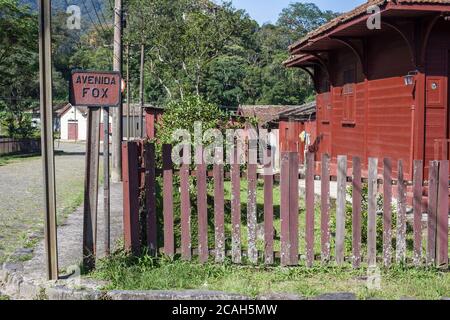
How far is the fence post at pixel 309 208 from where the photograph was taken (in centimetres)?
602

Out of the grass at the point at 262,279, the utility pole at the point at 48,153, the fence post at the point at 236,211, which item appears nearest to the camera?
the grass at the point at 262,279

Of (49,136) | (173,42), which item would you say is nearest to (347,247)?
Result: (49,136)

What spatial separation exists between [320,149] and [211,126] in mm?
7977

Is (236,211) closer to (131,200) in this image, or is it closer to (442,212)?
(131,200)

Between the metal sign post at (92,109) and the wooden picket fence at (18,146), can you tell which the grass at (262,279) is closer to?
the metal sign post at (92,109)

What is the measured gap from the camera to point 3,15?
36.7 m

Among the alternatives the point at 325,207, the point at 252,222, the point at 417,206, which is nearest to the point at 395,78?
the point at 417,206

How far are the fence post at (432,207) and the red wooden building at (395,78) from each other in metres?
3.67

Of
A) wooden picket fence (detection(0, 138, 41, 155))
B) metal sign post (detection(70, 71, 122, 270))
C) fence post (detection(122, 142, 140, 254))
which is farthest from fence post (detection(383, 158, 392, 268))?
wooden picket fence (detection(0, 138, 41, 155))

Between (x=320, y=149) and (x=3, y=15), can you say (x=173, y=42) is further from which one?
(x=320, y=149)

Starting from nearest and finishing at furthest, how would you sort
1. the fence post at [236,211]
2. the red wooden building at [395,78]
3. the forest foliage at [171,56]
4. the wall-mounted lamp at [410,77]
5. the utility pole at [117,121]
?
1. the fence post at [236,211]
2. the red wooden building at [395,78]
3. the wall-mounted lamp at [410,77]
4. the utility pole at [117,121]
5. the forest foliage at [171,56]

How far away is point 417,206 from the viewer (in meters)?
6.00

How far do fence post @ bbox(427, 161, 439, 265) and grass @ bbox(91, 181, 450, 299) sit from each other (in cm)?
19

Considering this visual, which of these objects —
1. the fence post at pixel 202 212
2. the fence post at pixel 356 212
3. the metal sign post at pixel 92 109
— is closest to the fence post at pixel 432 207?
the fence post at pixel 356 212
